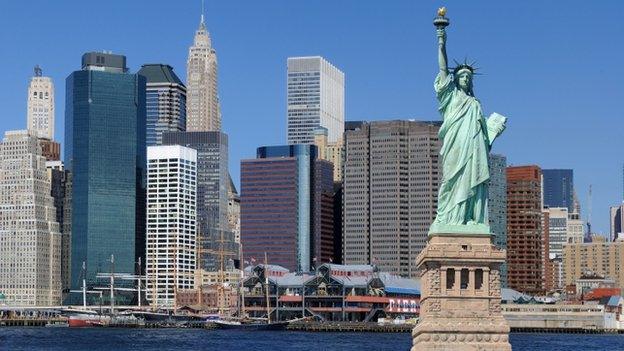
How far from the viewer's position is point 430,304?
127 feet

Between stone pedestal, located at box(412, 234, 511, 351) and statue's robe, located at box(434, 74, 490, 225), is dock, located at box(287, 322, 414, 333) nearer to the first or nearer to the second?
statue's robe, located at box(434, 74, 490, 225)

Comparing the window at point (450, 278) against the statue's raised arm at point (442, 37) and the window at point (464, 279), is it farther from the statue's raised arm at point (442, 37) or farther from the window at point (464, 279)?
the statue's raised arm at point (442, 37)

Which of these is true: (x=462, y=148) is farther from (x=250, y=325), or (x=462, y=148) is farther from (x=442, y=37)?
(x=250, y=325)

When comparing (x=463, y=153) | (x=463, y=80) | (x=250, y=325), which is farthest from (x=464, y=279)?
(x=250, y=325)

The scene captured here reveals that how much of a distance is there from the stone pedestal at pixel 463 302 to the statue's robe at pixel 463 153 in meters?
1.85

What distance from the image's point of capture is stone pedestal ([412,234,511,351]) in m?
38.5

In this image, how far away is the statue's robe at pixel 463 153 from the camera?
4034 cm

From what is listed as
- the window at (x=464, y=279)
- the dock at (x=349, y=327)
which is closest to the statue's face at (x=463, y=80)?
the window at (x=464, y=279)

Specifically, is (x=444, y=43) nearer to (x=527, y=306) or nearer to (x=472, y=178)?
(x=472, y=178)

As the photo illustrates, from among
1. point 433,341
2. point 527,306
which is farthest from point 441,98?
point 527,306

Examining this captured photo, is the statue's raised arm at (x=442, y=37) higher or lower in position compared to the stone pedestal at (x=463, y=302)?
higher

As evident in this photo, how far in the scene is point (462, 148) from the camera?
4069 centimetres

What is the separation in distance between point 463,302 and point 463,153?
4.71 metres

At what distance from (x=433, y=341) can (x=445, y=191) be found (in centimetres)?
480
